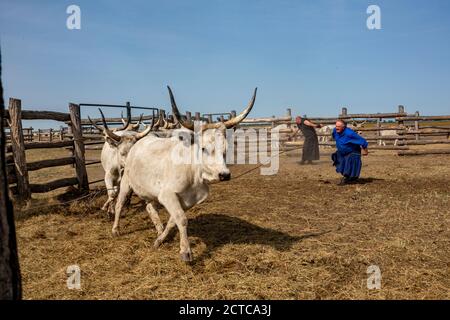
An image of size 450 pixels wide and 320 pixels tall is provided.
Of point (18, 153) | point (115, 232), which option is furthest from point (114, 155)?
point (115, 232)

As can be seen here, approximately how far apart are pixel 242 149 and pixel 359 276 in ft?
60.1

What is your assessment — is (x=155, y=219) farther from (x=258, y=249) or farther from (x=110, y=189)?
(x=110, y=189)

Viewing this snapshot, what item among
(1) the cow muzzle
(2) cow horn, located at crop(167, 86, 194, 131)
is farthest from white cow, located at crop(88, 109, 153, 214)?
(1) the cow muzzle

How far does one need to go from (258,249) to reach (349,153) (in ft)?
20.1

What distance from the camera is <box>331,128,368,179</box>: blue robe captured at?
9867 millimetres

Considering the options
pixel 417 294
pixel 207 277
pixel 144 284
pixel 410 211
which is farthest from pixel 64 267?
pixel 410 211

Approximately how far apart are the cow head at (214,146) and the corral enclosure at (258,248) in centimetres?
103

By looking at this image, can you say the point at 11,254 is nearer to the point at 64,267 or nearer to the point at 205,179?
the point at 64,267

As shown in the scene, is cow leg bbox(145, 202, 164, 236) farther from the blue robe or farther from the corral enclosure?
the blue robe

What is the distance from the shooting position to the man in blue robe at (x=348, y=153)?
987 cm

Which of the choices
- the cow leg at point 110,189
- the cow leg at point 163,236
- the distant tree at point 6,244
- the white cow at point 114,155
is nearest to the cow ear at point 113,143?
the white cow at point 114,155

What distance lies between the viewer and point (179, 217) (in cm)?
447
